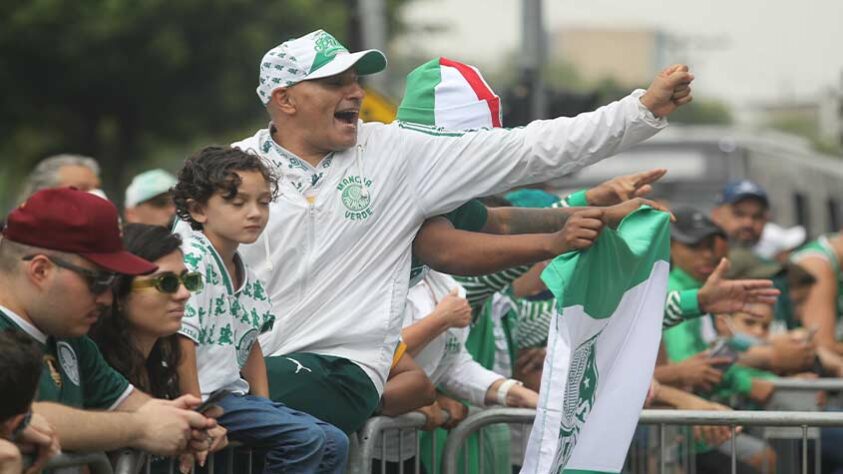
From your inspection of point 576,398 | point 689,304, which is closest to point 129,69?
point 689,304

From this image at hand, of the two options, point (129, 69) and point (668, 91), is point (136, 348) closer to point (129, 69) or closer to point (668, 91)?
point (668, 91)

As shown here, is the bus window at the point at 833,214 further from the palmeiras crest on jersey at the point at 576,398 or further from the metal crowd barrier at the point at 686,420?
the palmeiras crest on jersey at the point at 576,398

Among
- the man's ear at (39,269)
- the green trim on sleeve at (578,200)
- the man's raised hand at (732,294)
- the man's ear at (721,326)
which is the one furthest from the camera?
the man's ear at (721,326)

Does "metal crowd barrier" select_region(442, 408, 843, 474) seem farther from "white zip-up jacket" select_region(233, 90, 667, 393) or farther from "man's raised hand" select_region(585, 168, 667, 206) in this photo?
"man's raised hand" select_region(585, 168, 667, 206)

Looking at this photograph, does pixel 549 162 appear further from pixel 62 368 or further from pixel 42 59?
pixel 42 59

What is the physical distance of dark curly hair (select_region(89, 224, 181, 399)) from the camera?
5.20 meters

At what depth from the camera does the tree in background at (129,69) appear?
102 ft

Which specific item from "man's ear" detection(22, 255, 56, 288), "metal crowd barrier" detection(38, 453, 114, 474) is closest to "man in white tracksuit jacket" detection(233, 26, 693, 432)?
"metal crowd barrier" detection(38, 453, 114, 474)

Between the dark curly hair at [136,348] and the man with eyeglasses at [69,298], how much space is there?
0.41 m

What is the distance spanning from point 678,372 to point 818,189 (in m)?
15.4

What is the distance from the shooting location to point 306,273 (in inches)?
227

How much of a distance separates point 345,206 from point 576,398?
102cm

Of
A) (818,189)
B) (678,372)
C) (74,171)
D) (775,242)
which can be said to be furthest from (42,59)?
(678,372)

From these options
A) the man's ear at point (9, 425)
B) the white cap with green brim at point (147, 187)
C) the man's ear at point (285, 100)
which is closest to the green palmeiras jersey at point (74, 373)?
the man's ear at point (9, 425)
